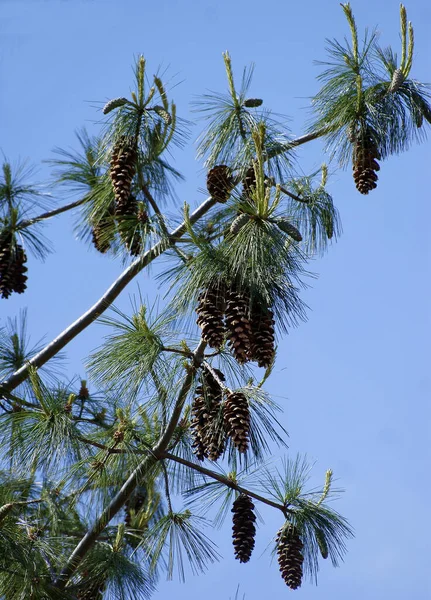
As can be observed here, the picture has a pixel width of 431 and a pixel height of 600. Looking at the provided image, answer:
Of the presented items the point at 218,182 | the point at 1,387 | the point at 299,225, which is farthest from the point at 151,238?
the point at 1,387

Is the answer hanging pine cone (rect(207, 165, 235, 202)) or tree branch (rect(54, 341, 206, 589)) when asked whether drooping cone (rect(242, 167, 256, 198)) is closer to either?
hanging pine cone (rect(207, 165, 235, 202))

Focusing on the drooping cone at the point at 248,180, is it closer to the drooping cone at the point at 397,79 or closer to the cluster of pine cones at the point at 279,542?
the drooping cone at the point at 397,79

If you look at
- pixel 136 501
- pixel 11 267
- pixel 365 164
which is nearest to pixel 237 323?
pixel 365 164

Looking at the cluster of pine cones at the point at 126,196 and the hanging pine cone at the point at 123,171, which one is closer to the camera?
the cluster of pine cones at the point at 126,196

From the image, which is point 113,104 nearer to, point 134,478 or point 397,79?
point 397,79

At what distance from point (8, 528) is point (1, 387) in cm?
103

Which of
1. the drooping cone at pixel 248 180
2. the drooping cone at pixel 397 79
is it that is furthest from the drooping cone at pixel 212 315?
the drooping cone at pixel 397 79

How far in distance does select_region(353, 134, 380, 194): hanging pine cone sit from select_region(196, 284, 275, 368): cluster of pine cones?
32.6 inches

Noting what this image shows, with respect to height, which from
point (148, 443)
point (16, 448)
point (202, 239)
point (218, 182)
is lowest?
point (16, 448)

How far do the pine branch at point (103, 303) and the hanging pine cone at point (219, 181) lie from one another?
0.42 ft

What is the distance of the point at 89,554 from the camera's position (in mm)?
4797

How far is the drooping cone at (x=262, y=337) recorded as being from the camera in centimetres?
393

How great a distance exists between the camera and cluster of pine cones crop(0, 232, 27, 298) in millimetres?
5297

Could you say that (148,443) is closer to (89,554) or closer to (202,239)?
(89,554)
